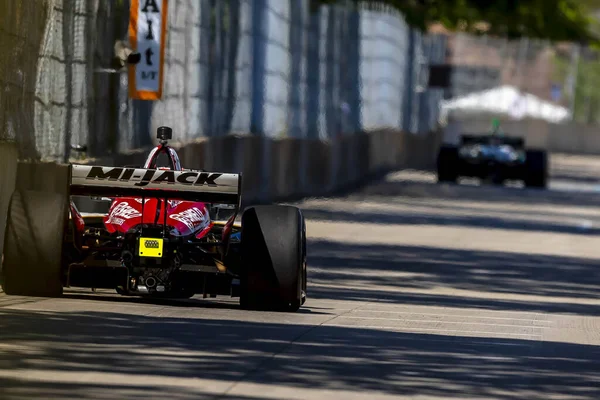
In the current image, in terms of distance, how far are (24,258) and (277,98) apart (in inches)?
782

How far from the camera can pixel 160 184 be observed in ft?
42.7

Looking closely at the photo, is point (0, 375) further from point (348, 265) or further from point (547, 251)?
point (547, 251)

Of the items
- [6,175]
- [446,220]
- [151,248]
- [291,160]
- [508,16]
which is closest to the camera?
[151,248]

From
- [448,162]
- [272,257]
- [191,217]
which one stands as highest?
[191,217]

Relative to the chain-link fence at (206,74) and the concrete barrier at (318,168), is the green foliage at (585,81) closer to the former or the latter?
the chain-link fence at (206,74)

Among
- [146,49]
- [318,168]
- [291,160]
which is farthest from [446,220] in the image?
[146,49]

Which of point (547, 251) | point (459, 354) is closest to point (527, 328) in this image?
point (459, 354)

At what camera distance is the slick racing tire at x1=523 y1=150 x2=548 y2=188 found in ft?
144

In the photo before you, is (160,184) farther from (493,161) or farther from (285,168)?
(493,161)

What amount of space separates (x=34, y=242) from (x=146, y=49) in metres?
8.73

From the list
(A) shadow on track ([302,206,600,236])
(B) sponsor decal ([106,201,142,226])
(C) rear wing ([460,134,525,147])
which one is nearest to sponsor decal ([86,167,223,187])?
(B) sponsor decal ([106,201,142,226])

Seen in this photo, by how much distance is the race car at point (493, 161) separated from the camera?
1724 inches

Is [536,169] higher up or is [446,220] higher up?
[536,169]

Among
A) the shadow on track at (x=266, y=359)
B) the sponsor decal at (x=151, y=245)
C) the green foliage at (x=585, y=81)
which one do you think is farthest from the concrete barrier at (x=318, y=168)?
the green foliage at (x=585, y=81)
